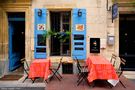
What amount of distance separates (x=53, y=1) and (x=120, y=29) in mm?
3338

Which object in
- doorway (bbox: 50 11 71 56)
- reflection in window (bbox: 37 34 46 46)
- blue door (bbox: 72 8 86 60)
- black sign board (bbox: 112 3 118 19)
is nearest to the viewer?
black sign board (bbox: 112 3 118 19)

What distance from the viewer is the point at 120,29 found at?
13250 mm

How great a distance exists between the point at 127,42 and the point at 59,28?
3.20 m

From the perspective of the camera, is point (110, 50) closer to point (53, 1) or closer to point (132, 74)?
point (132, 74)

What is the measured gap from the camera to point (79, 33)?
41.0 ft

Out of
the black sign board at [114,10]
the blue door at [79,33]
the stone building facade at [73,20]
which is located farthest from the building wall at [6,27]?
the black sign board at [114,10]

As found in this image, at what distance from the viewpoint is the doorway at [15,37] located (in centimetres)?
1324

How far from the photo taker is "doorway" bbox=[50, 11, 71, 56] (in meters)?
12.9

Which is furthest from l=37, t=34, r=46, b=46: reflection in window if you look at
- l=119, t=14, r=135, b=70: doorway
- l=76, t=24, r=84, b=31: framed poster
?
l=119, t=14, r=135, b=70: doorway

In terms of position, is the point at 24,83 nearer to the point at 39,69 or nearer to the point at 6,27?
the point at 39,69

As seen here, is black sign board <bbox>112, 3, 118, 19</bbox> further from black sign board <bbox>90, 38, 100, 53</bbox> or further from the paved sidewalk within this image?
the paved sidewalk

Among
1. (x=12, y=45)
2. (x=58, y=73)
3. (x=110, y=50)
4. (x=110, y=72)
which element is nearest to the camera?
(x=110, y=72)

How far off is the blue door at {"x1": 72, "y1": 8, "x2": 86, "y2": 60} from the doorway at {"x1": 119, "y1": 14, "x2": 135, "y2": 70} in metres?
1.88

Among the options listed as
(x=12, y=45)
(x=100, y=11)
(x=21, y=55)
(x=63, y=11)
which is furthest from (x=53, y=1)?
(x=21, y=55)
